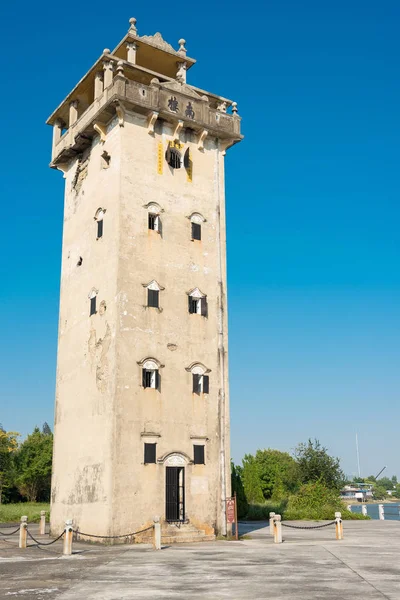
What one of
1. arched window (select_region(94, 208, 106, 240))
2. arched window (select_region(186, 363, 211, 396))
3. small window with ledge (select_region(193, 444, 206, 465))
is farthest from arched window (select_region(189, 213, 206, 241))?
small window with ledge (select_region(193, 444, 206, 465))

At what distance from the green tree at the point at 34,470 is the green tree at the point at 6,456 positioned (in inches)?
31.1

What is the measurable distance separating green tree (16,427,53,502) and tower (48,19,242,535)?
31.7m

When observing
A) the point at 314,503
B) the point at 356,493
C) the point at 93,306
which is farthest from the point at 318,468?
the point at 356,493

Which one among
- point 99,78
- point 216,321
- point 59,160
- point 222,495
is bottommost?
point 222,495

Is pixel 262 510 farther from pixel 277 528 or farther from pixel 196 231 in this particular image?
pixel 196 231

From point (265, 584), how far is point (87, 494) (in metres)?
14.3

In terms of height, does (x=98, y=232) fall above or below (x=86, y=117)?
A: below

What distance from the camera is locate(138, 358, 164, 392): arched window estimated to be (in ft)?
90.8

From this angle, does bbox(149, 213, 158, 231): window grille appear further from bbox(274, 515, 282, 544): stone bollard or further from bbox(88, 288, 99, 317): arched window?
bbox(274, 515, 282, 544): stone bollard

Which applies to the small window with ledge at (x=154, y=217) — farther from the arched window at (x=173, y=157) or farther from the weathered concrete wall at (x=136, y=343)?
the arched window at (x=173, y=157)

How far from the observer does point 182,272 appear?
1190 inches

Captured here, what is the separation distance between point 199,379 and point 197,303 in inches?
148

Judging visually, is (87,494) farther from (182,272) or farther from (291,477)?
(291,477)

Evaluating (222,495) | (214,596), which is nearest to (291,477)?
(222,495)
